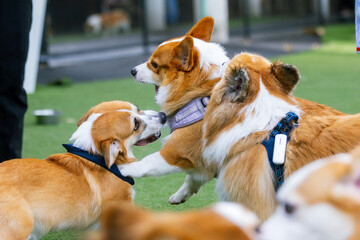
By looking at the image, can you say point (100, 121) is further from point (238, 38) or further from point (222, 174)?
point (238, 38)

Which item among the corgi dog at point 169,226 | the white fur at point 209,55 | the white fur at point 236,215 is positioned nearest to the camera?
the corgi dog at point 169,226

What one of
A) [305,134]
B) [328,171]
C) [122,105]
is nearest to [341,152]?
[305,134]

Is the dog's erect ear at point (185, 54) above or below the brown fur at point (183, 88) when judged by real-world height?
above

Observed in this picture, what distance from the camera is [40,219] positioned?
2.56m

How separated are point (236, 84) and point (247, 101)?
0.09 m

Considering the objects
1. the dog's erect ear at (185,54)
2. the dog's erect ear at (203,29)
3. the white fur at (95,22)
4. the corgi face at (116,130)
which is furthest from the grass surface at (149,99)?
the white fur at (95,22)

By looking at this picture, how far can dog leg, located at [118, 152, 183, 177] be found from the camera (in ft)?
9.30

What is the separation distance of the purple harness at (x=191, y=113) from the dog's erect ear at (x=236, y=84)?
1.13 ft

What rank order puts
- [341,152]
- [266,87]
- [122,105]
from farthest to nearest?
[122,105] < [266,87] < [341,152]

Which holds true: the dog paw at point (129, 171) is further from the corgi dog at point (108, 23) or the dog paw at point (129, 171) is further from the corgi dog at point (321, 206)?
the corgi dog at point (108, 23)

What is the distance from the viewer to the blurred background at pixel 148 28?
967cm

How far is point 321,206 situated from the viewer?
138cm

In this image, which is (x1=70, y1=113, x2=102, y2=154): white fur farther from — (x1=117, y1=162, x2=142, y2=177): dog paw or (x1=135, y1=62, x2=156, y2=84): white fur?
(x1=135, y1=62, x2=156, y2=84): white fur

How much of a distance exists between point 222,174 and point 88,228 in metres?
0.81
